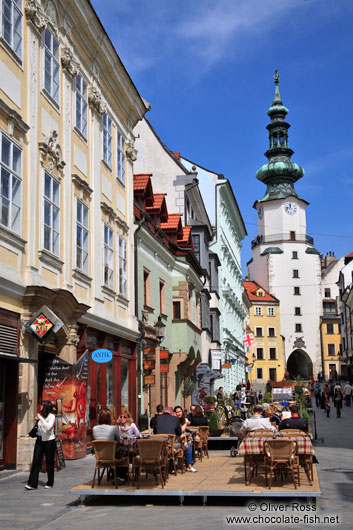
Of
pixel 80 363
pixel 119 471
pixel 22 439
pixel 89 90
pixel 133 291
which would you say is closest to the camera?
pixel 119 471

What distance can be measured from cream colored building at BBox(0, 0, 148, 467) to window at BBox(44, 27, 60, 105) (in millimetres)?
24

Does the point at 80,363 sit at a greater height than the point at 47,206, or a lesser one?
lesser

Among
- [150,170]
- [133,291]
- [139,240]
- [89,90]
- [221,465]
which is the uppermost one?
[150,170]

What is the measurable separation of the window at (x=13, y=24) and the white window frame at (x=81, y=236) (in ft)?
15.0

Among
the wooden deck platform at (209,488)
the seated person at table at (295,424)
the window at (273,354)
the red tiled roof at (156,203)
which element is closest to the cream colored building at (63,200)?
the wooden deck platform at (209,488)

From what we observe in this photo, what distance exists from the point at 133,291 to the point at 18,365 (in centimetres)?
977

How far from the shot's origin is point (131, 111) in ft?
80.5

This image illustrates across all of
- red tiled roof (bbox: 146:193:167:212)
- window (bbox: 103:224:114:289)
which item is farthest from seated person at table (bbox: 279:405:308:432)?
red tiled roof (bbox: 146:193:167:212)

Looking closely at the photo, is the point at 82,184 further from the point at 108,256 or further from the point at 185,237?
the point at 185,237

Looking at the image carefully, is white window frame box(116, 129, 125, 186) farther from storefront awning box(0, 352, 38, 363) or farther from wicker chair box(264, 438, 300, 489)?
wicker chair box(264, 438, 300, 489)

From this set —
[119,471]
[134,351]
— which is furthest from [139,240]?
[119,471]

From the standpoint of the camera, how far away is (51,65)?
1672cm

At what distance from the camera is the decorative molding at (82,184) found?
18.0 metres

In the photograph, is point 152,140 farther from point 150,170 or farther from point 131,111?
point 131,111
